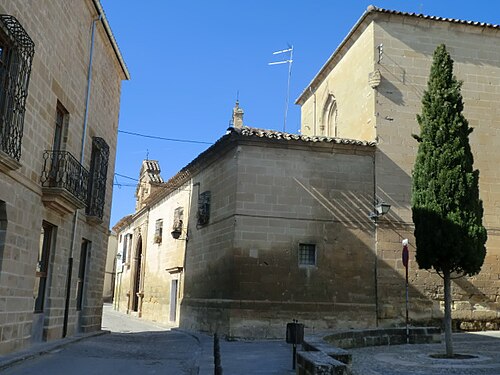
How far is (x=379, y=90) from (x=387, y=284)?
5.52 meters

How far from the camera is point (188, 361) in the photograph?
948 centimetres

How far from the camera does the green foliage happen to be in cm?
984

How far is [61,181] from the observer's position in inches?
383

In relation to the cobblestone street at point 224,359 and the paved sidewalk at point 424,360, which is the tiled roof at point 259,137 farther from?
the paved sidewalk at point 424,360

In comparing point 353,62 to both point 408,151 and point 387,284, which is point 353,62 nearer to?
point 408,151

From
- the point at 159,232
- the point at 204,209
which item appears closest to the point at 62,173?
the point at 204,209

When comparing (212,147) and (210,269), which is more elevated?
(212,147)

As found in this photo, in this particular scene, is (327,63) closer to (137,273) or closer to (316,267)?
(316,267)

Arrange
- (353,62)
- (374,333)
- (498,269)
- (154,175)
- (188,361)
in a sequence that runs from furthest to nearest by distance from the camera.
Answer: (154,175) → (353,62) → (498,269) → (374,333) → (188,361)

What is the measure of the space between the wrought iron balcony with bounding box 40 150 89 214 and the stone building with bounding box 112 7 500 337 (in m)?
4.39

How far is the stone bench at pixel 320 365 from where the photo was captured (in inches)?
206

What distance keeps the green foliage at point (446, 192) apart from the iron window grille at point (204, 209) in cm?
733

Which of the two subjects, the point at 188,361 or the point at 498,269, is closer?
the point at 188,361

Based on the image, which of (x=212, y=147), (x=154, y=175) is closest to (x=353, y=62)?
(x=212, y=147)
